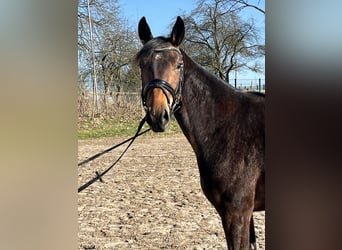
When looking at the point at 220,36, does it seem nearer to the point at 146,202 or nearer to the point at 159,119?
the point at 159,119

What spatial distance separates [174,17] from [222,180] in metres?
0.53

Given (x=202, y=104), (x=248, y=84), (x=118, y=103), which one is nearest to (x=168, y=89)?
(x=202, y=104)

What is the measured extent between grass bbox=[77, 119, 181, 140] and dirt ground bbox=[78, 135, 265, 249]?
0.03 m

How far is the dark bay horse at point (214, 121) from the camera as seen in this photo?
884 mm

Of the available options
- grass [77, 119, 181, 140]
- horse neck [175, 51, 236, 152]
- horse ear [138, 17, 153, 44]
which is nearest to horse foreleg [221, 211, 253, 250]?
horse neck [175, 51, 236, 152]

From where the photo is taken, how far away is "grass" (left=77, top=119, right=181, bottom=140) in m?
1.21

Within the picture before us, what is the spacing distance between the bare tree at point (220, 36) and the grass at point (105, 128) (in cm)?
34

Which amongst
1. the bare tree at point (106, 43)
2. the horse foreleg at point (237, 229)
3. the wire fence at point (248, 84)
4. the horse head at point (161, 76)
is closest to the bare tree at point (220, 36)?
the wire fence at point (248, 84)

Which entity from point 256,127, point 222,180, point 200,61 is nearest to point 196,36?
point 200,61

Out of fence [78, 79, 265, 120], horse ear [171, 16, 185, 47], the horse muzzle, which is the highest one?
horse ear [171, 16, 185, 47]

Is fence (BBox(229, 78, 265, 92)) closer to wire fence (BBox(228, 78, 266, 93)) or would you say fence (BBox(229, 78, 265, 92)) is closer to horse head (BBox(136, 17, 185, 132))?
wire fence (BBox(228, 78, 266, 93))

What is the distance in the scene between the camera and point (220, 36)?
106cm

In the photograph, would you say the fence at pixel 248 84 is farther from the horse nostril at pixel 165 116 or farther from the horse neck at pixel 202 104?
the horse nostril at pixel 165 116
